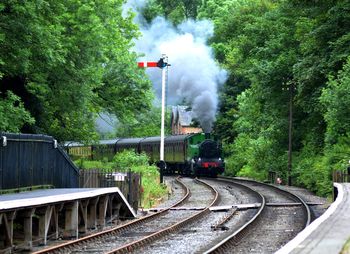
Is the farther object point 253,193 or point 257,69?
point 257,69

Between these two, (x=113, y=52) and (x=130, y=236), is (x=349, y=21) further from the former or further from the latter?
(x=130, y=236)

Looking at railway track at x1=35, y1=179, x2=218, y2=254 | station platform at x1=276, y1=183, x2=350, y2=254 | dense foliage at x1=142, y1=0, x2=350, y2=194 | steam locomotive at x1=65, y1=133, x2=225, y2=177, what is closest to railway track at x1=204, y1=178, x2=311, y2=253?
station platform at x1=276, y1=183, x2=350, y2=254

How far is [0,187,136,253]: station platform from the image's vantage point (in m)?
13.9

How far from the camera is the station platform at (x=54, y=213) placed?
1385 cm

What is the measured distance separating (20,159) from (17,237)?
2.05 metres

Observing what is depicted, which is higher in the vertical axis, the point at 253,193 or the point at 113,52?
the point at 113,52

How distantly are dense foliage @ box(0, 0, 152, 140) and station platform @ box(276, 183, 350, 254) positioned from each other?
11366 mm

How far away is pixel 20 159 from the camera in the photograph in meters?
17.3

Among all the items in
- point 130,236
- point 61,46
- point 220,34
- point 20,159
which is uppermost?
point 220,34

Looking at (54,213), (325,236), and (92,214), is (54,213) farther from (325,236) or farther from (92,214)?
(325,236)

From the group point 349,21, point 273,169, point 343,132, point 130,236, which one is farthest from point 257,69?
point 130,236

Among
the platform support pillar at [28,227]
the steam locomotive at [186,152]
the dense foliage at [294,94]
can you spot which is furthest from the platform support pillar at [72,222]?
the steam locomotive at [186,152]

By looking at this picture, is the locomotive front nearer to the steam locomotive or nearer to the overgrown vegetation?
the steam locomotive

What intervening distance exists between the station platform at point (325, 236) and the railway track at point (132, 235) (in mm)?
4166
